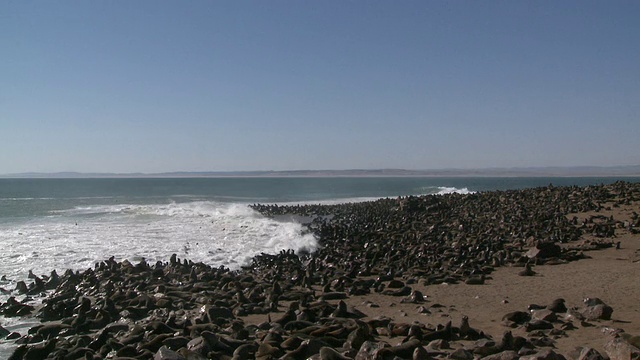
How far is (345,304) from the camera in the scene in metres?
10.0

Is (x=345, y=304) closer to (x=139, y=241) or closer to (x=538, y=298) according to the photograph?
(x=538, y=298)

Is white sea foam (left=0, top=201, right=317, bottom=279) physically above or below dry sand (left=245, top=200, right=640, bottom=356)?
below

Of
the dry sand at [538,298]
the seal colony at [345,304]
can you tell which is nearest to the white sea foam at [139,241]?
the seal colony at [345,304]

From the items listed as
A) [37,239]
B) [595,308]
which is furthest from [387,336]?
[37,239]

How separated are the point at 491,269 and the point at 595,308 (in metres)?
5.19

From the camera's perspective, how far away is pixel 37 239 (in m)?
23.2

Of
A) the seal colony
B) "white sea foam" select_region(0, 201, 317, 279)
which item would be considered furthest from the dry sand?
"white sea foam" select_region(0, 201, 317, 279)

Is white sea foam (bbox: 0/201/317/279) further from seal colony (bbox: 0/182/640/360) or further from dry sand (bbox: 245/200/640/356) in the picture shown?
dry sand (bbox: 245/200/640/356)

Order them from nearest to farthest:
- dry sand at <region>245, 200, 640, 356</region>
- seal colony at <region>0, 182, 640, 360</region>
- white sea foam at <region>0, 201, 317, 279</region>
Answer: seal colony at <region>0, 182, 640, 360</region> < dry sand at <region>245, 200, 640, 356</region> < white sea foam at <region>0, 201, 317, 279</region>

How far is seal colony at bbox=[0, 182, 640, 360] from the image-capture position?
7.54 meters

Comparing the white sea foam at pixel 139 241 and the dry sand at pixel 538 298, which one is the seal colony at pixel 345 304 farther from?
the white sea foam at pixel 139 241

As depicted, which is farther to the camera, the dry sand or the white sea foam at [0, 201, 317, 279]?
the white sea foam at [0, 201, 317, 279]

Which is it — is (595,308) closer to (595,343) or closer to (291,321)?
(595,343)

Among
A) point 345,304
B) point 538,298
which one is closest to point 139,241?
point 345,304
